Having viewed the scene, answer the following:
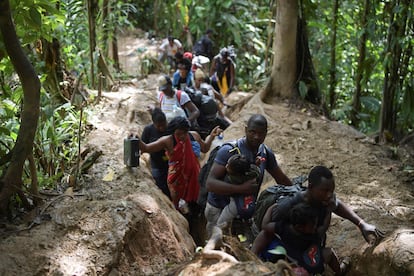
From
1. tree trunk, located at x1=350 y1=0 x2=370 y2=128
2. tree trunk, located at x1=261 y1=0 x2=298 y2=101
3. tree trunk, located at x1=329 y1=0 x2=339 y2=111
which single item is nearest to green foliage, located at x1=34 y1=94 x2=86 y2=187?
tree trunk, located at x1=261 y1=0 x2=298 y2=101

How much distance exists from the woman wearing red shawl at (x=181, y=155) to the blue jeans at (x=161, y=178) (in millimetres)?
152

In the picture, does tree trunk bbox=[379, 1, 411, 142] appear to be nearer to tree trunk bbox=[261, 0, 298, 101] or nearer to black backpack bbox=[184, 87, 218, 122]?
tree trunk bbox=[261, 0, 298, 101]

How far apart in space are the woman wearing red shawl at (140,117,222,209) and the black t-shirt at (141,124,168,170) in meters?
0.22

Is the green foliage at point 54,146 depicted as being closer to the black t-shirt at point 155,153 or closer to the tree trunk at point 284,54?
the black t-shirt at point 155,153

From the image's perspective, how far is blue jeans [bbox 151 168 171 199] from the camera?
252 inches

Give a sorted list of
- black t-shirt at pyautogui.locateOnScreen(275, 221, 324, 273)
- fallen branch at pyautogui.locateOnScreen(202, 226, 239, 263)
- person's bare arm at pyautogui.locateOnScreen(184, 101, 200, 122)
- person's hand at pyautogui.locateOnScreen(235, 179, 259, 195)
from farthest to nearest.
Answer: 1. person's bare arm at pyautogui.locateOnScreen(184, 101, 200, 122)
2. person's hand at pyautogui.locateOnScreen(235, 179, 259, 195)
3. black t-shirt at pyautogui.locateOnScreen(275, 221, 324, 273)
4. fallen branch at pyautogui.locateOnScreen(202, 226, 239, 263)

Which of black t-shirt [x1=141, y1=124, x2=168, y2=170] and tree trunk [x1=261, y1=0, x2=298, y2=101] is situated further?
tree trunk [x1=261, y1=0, x2=298, y2=101]

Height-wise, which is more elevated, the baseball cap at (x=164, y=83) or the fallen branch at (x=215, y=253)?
the baseball cap at (x=164, y=83)

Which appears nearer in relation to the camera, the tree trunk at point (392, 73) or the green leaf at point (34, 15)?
the green leaf at point (34, 15)

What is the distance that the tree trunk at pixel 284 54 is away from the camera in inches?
400

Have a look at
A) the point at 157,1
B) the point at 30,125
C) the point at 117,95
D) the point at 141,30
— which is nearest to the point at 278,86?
the point at 117,95

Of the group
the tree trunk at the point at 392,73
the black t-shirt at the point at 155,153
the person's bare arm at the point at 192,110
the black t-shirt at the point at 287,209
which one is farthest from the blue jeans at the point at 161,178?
the tree trunk at the point at 392,73

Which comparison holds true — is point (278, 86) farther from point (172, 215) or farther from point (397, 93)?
point (172, 215)

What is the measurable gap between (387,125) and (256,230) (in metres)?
5.53
